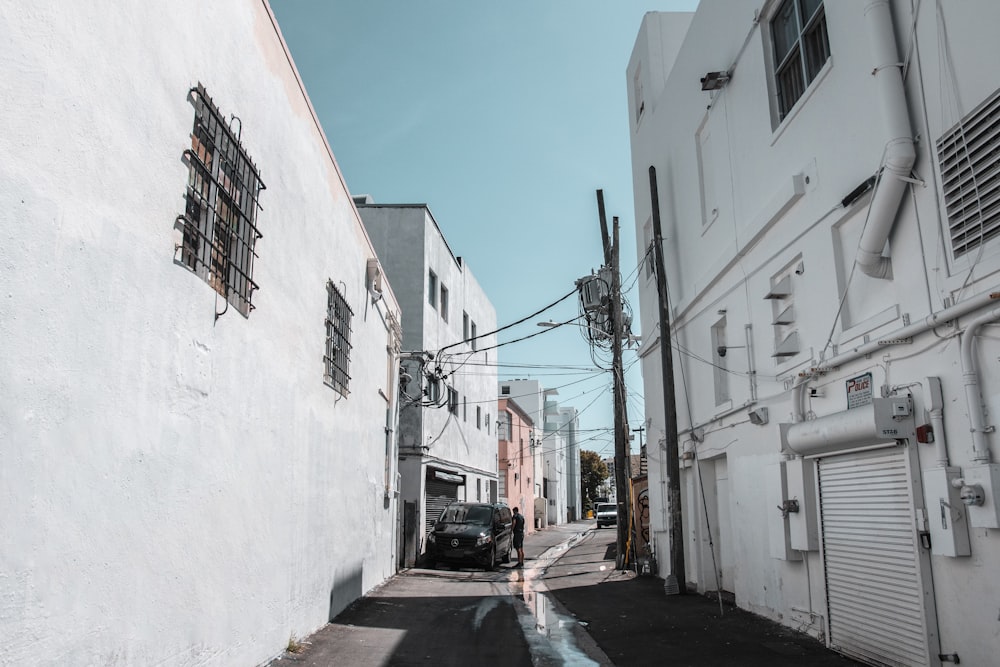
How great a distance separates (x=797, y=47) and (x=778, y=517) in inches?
227

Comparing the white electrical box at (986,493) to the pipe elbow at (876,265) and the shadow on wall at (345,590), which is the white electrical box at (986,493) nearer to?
the pipe elbow at (876,265)

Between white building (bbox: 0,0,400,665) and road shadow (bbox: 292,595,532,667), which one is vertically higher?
white building (bbox: 0,0,400,665)

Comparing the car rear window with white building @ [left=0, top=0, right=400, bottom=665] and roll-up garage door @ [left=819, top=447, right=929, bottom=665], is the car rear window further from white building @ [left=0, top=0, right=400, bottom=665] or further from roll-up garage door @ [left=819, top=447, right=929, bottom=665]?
roll-up garage door @ [left=819, top=447, right=929, bottom=665]

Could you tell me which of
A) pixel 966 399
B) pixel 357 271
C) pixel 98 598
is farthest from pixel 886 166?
pixel 357 271

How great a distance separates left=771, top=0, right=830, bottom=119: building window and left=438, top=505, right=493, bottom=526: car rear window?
13534 mm

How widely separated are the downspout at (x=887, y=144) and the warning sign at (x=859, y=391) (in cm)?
106

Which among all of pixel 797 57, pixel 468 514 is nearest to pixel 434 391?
pixel 468 514

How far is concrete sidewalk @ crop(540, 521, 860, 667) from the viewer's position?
7.82 metres

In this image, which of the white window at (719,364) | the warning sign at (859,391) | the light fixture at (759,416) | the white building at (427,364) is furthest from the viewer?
the white building at (427,364)

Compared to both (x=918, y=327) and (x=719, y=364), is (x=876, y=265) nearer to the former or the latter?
(x=918, y=327)

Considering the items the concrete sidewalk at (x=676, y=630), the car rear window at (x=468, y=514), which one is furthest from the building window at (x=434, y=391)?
the concrete sidewalk at (x=676, y=630)

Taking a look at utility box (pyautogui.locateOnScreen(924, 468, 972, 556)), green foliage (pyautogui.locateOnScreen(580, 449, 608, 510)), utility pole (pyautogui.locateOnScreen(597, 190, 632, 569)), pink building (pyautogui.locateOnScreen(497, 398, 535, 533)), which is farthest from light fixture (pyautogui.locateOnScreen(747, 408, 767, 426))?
green foliage (pyautogui.locateOnScreen(580, 449, 608, 510))

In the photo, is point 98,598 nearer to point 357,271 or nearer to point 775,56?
point 357,271

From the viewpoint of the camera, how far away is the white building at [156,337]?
12.0ft
